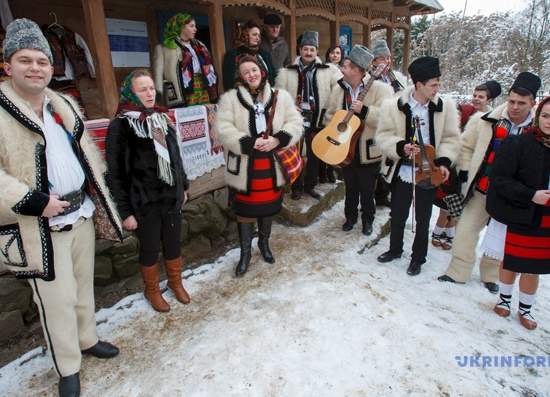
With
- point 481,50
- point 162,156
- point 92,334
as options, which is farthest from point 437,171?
point 481,50

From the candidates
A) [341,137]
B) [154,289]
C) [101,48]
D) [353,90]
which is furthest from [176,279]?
[353,90]

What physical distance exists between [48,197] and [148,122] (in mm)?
879

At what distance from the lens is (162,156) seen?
257cm

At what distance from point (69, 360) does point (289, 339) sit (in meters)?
1.47

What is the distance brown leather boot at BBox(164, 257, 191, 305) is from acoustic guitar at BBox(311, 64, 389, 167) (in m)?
1.93

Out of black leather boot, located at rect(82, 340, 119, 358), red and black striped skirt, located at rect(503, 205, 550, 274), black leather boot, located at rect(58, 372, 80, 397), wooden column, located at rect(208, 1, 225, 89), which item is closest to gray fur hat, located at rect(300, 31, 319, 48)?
wooden column, located at rect(208, 1, 225, 89)

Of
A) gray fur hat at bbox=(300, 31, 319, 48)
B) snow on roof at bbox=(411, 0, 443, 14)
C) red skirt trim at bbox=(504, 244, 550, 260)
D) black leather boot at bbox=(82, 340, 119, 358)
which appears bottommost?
black leather boot at bbox=(82, 340, 119, 358)

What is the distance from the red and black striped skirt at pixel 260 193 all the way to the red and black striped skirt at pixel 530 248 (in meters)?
1.98

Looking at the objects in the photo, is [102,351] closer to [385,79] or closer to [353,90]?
[353,90]

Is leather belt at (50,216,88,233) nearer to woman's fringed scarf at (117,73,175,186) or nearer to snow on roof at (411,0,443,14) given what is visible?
woman's fringed scarf at (117,73,175,186)

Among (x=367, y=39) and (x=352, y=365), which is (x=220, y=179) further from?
(x=367, y=39)

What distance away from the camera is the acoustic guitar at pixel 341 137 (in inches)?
152

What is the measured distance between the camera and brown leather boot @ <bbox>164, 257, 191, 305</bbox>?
308cm

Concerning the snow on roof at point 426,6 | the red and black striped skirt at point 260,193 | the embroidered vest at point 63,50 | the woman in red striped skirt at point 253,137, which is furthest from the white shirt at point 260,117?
the snow on roof at point 426,6
